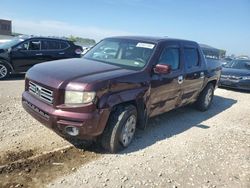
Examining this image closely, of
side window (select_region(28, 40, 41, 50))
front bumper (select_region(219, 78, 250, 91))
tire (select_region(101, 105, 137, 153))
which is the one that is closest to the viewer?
tire (select_region(101, 105, 137, 153))

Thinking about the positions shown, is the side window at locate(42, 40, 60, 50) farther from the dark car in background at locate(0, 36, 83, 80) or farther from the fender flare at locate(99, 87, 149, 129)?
the fender flare at locate(99, 87, 149, 129)

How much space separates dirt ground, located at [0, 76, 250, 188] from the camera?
3.76m

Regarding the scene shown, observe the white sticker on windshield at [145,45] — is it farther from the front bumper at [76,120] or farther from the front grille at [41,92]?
the front grille at [41,92]

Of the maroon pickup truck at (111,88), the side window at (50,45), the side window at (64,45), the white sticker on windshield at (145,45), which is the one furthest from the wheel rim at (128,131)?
the side window at (64,45)

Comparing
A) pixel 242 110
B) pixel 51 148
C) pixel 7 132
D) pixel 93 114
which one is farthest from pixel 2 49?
pixel 242 110

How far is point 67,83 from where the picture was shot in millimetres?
3969

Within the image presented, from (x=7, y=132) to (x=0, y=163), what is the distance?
1.12 m

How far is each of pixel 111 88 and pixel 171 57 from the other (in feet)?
6.63

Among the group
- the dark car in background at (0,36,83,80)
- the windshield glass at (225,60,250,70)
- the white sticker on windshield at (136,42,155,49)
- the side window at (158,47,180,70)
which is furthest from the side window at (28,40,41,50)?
the windshield glass at (225,60,250,70)

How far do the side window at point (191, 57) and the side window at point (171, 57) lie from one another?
43cm

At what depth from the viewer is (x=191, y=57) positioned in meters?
6.68

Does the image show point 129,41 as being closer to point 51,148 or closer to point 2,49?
point 51,148

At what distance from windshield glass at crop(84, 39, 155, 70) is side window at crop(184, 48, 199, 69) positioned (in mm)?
1350

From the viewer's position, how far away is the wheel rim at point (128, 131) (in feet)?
15.0
